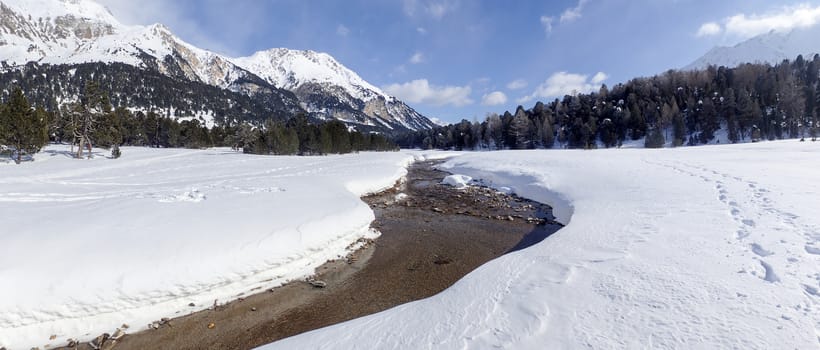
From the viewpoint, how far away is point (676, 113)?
76938 mm

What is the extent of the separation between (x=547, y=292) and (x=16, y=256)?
→ 36.7 feet

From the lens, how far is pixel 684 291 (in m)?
5.03

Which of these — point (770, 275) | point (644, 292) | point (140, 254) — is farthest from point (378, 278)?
point (770, 275)

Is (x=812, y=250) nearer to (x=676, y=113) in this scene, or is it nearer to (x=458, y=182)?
(x=458, y=182)

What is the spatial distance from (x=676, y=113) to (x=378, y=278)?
97524mm

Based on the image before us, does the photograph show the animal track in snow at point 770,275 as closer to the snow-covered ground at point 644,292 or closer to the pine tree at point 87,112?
the snow-covered ground at point 644,292

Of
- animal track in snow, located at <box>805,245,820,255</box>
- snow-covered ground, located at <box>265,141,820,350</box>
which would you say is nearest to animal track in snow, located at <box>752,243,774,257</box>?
snow-covered ground, located at <box>265,141,820,350</box>

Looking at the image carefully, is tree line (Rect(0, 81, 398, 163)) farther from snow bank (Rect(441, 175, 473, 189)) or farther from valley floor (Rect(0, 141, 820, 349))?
snow bank (Rect(441, 175, 473, 189))

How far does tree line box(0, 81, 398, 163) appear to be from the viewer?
3931 cm

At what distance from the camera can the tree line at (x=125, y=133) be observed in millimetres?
39312

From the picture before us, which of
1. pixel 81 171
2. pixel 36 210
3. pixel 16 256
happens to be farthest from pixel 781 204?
pixel 81 171

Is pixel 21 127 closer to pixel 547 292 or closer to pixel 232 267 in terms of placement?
pixel 232 267

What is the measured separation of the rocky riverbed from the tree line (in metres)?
51.8

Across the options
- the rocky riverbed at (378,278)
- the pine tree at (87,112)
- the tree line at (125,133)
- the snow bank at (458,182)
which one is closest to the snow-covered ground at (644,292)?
the rocky riverbed at (378,278)
